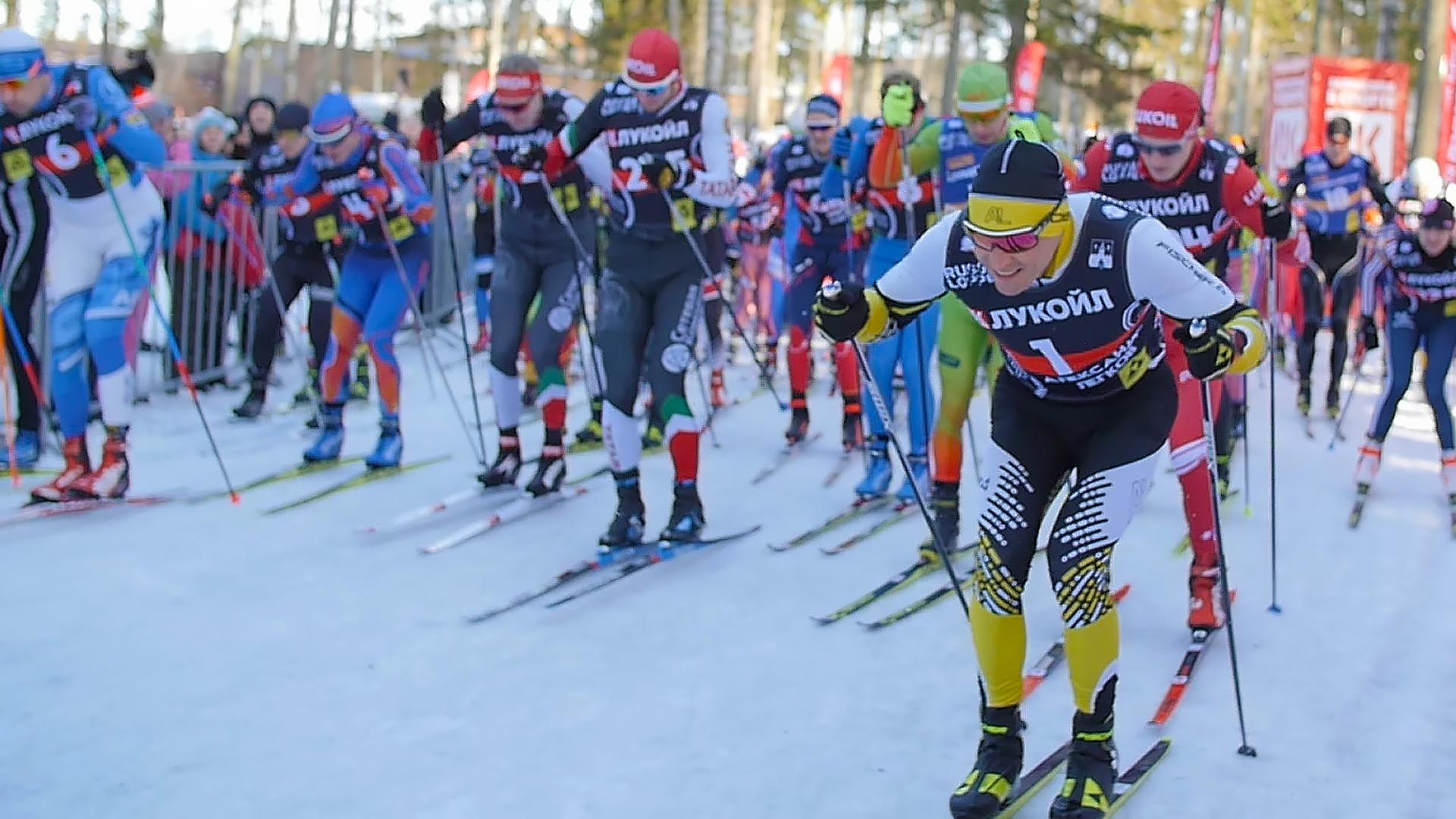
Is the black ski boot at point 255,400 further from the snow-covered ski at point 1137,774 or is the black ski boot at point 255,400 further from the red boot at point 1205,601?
the snow-covered ski at point 1137,774

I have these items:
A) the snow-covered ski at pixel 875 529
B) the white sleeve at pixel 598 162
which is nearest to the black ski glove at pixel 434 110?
the white sleeve at pixel 598 162

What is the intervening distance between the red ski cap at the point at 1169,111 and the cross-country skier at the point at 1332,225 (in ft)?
21.6

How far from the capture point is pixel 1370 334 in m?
8.41

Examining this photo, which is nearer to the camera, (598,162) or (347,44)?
(598,162)

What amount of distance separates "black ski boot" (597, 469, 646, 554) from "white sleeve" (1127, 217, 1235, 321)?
10.2ft

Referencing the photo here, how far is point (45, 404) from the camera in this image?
8086 millimetres

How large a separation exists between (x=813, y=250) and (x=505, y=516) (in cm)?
303

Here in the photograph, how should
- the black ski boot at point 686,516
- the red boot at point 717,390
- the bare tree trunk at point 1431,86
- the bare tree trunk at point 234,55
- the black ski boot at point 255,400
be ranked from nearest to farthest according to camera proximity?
1. the black ski boot at point 686,516
2. the black ski boot at point 255,400
3. the red boot at point 717,390
4. the bare tree trunk at point 1431,86
5. the bare tree trunk at point 234,55

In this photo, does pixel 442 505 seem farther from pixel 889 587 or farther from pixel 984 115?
pixel 984 115

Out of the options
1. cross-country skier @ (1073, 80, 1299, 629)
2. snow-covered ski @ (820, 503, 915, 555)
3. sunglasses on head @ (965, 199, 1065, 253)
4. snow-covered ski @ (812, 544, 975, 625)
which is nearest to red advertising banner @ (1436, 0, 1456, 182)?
snow-covered ski @ (820, 503, 915, 555)

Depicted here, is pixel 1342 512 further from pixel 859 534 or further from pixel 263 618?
pixel 263 618

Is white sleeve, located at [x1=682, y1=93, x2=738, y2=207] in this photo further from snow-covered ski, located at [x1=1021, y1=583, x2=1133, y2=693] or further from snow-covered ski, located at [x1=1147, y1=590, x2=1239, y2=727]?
snow-covered ski, located at [x1=1147, y1=590, x2=1239, y2=727]

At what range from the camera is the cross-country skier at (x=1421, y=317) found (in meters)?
7.70

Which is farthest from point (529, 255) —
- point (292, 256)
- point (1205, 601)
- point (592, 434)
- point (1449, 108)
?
point (1449, 108)
